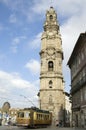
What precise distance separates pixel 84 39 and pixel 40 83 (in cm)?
3224

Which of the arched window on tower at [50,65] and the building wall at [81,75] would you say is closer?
the building wall at [81,75]

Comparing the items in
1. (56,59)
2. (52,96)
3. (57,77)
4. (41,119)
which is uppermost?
(56,59)

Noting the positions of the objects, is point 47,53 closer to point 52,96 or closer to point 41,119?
point 52,96

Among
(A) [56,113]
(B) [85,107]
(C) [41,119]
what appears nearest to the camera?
(B) [85,107]

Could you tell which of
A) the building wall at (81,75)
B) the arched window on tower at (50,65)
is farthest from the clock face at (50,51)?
the building wall at (81,75)

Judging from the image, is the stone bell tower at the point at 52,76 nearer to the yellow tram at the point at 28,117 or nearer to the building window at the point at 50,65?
the building window at the point at 50,65

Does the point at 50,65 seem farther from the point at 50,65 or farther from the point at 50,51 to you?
the point at 50,51

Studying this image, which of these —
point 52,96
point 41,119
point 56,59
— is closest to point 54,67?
point 56,59

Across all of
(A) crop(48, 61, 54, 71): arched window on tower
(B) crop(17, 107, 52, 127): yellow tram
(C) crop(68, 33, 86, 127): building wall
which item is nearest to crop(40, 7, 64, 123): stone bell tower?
(A) crop(48, 61, 54, 71): arched window on tower

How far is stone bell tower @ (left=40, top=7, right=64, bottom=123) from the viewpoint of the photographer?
246 feet

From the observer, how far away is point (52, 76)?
7600 centimetres

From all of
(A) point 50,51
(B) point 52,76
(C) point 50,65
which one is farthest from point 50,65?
(A) point 50,51

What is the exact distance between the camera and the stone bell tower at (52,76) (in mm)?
75000

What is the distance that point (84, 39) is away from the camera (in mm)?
46688
